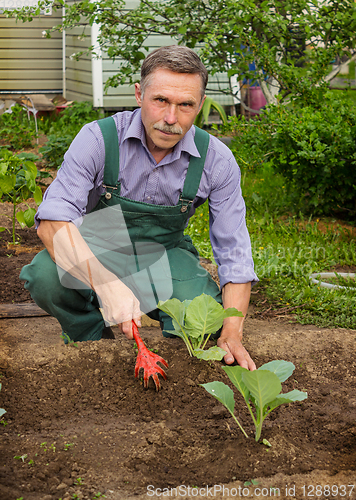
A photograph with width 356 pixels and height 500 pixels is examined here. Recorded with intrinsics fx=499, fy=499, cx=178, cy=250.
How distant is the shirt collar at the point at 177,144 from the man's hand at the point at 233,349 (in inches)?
30.1

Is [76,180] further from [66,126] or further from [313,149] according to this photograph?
[66,126]

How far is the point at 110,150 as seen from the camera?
6.82 ft

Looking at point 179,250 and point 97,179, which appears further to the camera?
point 179,250

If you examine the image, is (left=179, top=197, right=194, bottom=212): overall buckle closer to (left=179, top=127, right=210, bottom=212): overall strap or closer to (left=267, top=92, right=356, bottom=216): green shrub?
(left=179, top=127, right=210, bottom=212): overall strap

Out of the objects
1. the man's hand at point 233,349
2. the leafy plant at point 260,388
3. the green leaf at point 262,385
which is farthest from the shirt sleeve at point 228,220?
the green leaf at point 262,385

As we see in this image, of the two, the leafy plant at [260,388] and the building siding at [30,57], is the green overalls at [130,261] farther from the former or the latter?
the building siding at [30,57]

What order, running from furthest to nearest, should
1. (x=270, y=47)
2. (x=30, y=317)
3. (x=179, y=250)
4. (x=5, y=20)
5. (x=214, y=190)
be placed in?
1. (x=5, y=20)
2. (x=270, y=47)
3. (x=30, y=317)
4. (x=179, y=250)
5. (x=214, y=190)

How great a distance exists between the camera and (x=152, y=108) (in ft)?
6.63

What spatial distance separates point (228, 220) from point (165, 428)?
37.5 inches

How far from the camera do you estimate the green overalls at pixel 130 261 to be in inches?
81.7

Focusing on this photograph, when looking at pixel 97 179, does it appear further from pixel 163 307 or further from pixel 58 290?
pixel 163 307

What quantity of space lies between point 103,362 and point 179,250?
27.9 inches

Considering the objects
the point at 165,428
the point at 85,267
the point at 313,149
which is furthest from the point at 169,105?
the point at 313,149

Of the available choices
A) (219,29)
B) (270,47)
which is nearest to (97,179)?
(219,29)
